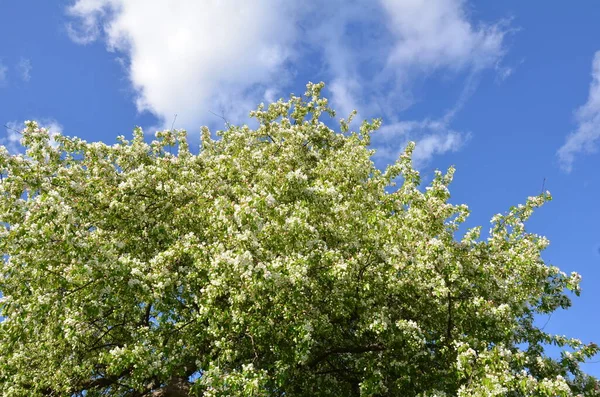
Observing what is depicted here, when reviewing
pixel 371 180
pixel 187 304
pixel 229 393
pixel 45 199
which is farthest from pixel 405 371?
pixel 45 199

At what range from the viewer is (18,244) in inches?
437

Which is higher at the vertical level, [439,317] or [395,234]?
[395,234]

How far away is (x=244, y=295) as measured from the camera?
10.3 m

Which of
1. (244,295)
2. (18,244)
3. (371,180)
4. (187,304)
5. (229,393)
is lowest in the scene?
(229,393)

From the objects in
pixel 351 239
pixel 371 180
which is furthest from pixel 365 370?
pixel 371 180

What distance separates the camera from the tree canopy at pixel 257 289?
35.3ft

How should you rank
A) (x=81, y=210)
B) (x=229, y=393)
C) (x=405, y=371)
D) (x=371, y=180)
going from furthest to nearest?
(x=371, y=180)
(x=81, y=210)
(x=405, y=371)
(x=229, y=393)

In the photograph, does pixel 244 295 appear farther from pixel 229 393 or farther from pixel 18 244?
pixel 18 244

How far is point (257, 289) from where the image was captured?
10336 millimetres

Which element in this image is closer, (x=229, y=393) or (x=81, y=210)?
(x=229, y=393)

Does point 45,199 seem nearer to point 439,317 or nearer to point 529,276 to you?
point 439,317

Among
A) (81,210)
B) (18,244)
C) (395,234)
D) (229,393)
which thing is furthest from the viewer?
(81,210)

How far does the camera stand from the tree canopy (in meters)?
10.8

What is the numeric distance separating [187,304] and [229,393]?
332 centimetres
